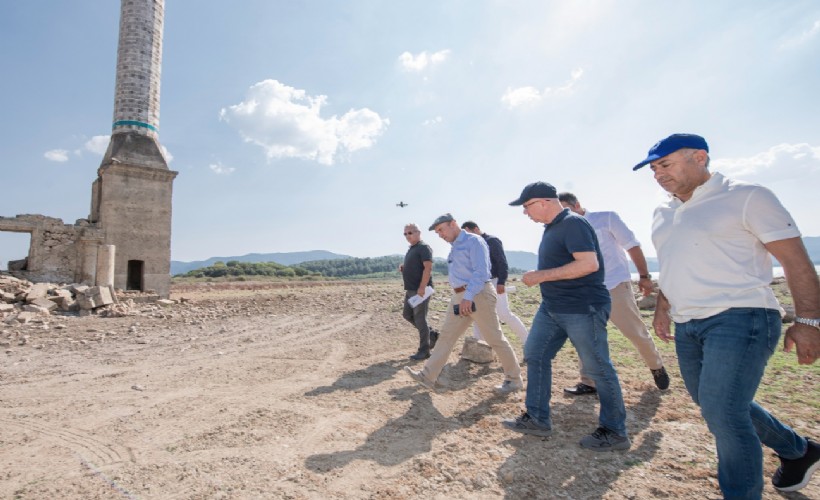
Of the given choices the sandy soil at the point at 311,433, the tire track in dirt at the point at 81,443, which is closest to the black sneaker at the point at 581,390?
the sandy soil at the point at 311,433

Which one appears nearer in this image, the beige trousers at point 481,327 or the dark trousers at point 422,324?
the beige trousers at point 481,327

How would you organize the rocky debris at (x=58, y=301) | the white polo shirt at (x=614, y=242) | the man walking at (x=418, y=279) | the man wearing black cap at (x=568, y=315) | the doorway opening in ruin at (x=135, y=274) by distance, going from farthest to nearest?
the doorway opening in ruin at (x=135, y=274), the rocky debris at (x=58, y=301), the man walking at (x=418, y=279), the white polo shirt at (x=614, y=242), the man wearing black cap at (x=568, y=315)

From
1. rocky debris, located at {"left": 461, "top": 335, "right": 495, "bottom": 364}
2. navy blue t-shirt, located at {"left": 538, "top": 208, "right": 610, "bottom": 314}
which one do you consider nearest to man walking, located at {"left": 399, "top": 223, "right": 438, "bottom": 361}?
rocky debris, located at {"left": 461, "top": 335, "right": 495, "bottom": 364}

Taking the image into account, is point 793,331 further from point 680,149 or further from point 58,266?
point 58,266

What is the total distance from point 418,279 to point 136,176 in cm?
1590

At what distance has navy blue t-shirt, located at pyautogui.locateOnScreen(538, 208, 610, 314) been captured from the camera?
3.05 meters

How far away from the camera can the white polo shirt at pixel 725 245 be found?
6.49 feet

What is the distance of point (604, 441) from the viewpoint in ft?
9.62

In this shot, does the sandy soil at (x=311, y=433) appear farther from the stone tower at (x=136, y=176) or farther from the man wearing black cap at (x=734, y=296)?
the stone tower at (x=136, y=176)

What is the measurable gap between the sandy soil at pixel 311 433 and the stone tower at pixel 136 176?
11538 millimetres

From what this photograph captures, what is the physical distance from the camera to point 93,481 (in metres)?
2.50

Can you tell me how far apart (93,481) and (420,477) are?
6.77ft

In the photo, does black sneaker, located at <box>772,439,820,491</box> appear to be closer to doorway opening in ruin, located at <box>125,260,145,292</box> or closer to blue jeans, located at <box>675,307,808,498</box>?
blue jeans, located at <box>675,307,808,498</box>

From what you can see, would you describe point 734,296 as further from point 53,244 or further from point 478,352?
point 53,244
